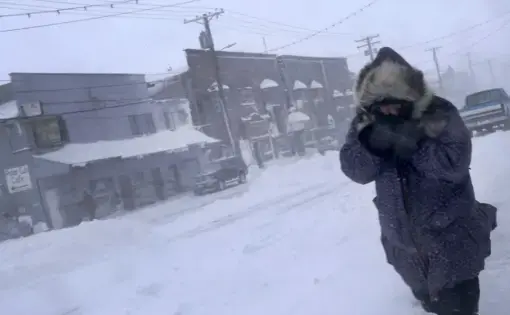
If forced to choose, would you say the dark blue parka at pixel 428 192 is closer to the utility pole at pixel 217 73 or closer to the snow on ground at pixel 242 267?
the snow on ground at pixel 242 267

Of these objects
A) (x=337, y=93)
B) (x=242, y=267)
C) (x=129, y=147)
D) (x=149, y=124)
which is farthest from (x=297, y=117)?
(x=242, y=267)

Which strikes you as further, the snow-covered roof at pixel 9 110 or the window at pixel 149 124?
the window at pixel 149 124

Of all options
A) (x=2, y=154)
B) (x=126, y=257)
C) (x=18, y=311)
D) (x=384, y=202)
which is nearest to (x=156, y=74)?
(x=2, y=154)

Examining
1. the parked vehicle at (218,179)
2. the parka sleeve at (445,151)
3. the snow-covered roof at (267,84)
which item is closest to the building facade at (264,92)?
the snow-covered roof at (267,84)

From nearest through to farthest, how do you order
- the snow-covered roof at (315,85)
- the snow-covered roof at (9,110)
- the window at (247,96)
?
1. the snow-covered roof at (9,110)
2. the window at (247,96)
3. the snow-covered roof at (315,85)

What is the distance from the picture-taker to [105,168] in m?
24.8

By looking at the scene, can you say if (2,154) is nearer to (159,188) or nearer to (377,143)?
(159,188)

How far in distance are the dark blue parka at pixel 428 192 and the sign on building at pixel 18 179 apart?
19.8 metres

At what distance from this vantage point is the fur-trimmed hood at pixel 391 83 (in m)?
2.32

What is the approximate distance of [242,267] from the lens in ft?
18.5

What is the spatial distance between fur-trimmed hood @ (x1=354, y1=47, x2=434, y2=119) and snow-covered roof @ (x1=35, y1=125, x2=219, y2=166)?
22490 mm

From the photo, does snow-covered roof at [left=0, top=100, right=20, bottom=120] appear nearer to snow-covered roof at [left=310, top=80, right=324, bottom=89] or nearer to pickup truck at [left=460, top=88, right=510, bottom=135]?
pickup truck at [left=460, top=88, right=510, bottom=135]

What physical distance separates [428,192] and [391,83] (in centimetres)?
54

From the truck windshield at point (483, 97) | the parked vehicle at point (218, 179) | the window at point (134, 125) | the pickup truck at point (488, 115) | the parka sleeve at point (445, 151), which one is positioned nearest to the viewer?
the parka sleeve at point (445, 151)
